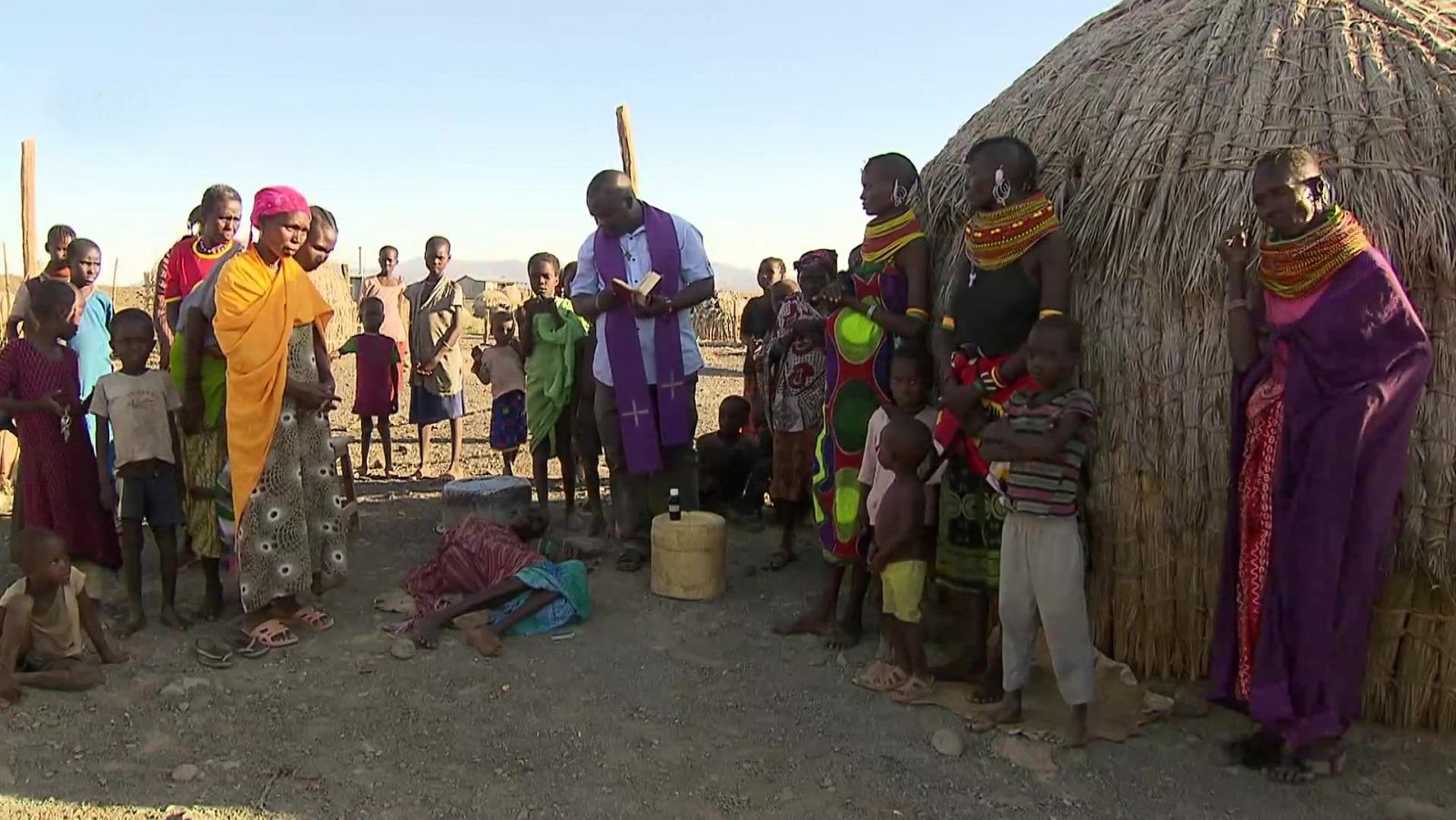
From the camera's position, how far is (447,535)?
17.1 ft

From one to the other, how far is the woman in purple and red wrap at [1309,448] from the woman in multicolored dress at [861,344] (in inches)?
48.1

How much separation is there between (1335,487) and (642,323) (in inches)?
126

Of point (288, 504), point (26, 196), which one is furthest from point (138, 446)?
point (26, 196)

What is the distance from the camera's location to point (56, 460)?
4586mm

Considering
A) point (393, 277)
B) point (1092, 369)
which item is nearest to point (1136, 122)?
point (1092, 369)

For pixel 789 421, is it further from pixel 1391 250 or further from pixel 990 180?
pixel 1391 250

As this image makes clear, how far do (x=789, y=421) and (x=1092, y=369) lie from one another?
1.69 m

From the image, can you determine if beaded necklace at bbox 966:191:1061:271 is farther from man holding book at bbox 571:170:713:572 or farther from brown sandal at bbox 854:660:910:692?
man holding book at bbox 571:170:713:572

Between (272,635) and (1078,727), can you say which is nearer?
(1078,727)

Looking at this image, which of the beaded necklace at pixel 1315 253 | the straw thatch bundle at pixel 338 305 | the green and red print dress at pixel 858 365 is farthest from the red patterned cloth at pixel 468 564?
the straw thatch bundle at pixel 338 305

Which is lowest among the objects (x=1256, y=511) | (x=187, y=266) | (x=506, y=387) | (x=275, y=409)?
(x=1256, y=511)

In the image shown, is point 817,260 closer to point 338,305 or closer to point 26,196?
point 26,196

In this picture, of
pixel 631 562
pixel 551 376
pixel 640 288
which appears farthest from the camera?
pixel 551 376

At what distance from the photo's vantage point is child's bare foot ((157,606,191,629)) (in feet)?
15.2
